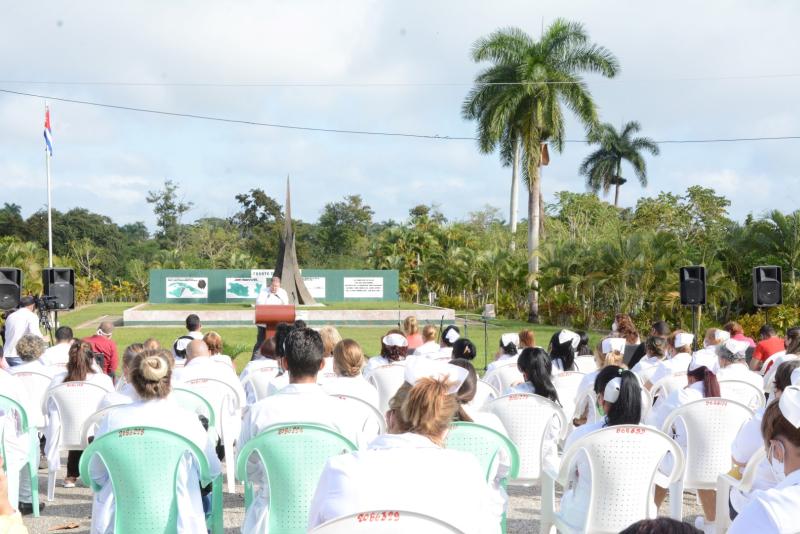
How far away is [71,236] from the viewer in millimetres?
54219

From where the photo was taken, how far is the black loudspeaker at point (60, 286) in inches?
500

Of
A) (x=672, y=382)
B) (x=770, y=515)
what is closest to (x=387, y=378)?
(x=672, y=382)

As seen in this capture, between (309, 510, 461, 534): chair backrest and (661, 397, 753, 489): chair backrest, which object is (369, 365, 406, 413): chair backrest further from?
(309, 510, 461, 534): chair backrest

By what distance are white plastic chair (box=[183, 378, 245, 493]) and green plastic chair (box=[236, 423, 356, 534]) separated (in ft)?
8.10

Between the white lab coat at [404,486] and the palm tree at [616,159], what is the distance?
52.5 metres

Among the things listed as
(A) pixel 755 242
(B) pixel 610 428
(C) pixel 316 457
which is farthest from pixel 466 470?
(A) pixel 755 242

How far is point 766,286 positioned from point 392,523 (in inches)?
472

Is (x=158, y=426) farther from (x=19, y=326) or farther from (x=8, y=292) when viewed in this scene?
(x=8, y=292)

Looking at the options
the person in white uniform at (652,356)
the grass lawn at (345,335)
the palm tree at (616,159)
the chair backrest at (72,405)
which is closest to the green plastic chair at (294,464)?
the chair backrest at (72,405)

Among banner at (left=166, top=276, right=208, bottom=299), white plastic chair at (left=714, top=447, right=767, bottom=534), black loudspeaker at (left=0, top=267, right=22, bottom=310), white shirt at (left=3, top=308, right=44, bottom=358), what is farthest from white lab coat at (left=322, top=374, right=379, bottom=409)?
banner at (left=166, top=276, right=208, bottom=299)

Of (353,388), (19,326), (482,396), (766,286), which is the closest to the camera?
(353,388)

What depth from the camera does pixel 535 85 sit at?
27.3 m

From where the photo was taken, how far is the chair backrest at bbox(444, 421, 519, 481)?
11.8ft

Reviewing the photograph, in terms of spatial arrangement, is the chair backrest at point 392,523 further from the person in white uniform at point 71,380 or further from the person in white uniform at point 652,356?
the person in white uniform at point 652,356
